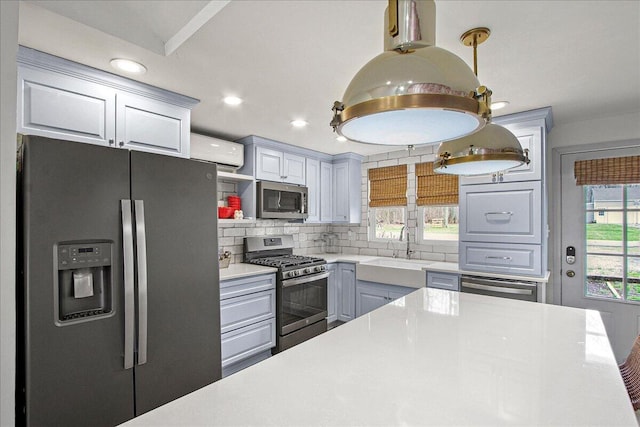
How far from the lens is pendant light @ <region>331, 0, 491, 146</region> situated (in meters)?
0.72

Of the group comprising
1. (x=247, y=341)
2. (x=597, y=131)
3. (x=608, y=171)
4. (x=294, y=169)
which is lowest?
(x=247, y=341)

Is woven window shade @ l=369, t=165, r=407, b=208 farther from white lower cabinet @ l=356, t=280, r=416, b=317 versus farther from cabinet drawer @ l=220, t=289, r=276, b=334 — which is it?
cabinet drawer @ l=220, t=289, r=276, b=334

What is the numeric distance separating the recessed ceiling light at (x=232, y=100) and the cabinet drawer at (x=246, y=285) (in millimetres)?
1408

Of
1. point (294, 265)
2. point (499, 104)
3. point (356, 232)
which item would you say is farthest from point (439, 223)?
point (294, 265)

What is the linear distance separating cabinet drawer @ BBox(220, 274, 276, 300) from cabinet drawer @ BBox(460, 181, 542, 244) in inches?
72.8

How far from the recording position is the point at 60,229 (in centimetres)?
149

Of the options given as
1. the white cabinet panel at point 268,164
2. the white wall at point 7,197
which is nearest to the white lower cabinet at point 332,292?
the white cabinet panel at point 268,164

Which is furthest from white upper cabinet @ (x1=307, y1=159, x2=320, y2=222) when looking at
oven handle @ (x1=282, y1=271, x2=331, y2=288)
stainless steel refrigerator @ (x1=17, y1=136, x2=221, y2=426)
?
stainless steel refrigerator @ (x1=17, y1=136, x2=221, y2=426)

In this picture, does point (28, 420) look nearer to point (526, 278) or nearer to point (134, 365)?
point (134, 365)

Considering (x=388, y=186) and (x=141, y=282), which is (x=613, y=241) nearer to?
(x=388, y=186)

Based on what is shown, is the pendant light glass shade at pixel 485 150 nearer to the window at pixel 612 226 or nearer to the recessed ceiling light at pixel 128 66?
the recessed ceiling light at pixel 128 66

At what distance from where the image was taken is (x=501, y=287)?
2.72 meters

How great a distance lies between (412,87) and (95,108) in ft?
6.49

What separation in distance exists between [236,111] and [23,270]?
1.75 metres
